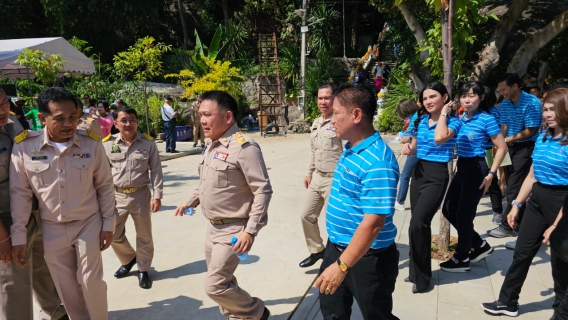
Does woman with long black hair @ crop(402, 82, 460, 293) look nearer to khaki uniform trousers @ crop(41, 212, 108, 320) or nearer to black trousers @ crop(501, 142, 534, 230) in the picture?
black trousers @ crop(501, 142, 534, 230)

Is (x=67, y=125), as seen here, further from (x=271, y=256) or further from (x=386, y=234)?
(x=271, y=256)

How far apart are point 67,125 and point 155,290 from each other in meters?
1.89

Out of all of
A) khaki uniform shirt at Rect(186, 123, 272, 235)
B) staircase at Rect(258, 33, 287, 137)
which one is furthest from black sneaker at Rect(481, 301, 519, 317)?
staircase at Rect(258, 33, 287, 137)

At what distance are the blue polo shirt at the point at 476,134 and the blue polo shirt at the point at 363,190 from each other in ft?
6.67

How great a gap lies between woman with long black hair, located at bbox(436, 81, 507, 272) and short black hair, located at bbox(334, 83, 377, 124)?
2.07 metres

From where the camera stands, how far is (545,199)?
10.00 ft

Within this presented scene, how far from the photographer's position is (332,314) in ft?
8.22

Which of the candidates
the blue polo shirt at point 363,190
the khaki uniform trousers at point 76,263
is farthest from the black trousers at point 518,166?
the khaki uniform trousers at point 76,263

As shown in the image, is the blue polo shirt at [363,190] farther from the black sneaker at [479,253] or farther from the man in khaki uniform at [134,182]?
the black sneaker at [479,253]

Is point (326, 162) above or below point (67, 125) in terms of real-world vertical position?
below

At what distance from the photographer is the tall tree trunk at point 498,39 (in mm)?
11547

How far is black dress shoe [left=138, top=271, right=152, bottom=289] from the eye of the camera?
13.0ft

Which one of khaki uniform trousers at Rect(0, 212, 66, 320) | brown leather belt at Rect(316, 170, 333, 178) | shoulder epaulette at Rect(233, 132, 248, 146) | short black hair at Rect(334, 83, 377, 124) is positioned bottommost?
khaki uniform trousers at Rect(0, 212, 66, 320)

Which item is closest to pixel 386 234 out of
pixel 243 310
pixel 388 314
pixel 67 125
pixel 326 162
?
pixel 388 314
